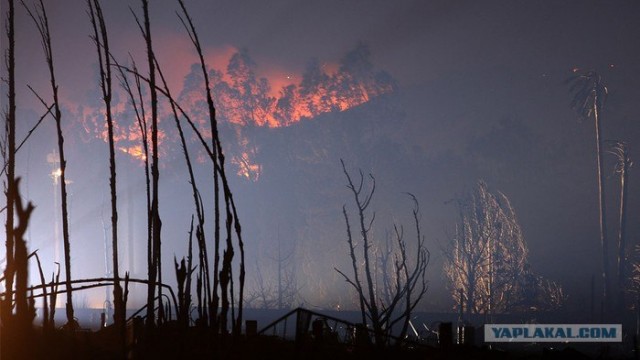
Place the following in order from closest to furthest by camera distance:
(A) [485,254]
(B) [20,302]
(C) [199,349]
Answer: (B) [20,302] < (C) [199,349] < (A) [485,254]

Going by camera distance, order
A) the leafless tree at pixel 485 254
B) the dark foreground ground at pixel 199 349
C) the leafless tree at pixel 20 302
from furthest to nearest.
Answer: the leafless tree at pixel 485 254, the dark foreground ground at pixel 199 349, the leafless tree at pixel 20 302

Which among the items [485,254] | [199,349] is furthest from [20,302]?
[485,254]

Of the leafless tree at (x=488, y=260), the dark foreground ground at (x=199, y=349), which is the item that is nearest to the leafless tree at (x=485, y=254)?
the leafless tree at (x=488, y=260)

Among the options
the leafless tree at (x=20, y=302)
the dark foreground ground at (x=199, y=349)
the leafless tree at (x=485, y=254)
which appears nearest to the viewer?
the leafless tree at (x=20, y=302)

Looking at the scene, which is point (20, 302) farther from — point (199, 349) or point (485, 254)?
point (485, 254)

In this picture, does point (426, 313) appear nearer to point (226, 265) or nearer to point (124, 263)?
point (124, 263)

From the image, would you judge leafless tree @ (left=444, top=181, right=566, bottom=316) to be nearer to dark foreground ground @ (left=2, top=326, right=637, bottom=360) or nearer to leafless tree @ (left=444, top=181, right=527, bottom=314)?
leafless tree @ (left=444, top=181, right=527, bottom=314)

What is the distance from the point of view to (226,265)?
193 cm

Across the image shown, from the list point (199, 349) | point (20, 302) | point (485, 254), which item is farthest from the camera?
point (485, 254)

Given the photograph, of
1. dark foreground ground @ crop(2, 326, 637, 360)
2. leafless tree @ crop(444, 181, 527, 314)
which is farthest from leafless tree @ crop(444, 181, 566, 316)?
dark foreground ground @ crop(2, 326, 637, 360)

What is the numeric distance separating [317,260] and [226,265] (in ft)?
331

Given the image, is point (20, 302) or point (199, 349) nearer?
point (20, 302)

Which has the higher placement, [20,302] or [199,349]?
[20,302]

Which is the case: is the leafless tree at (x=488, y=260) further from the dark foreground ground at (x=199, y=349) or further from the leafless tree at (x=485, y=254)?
the dark foreground ground at (x=199, y=349)
